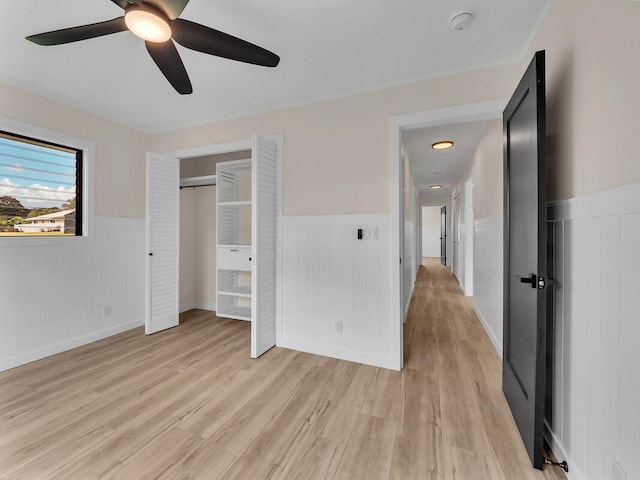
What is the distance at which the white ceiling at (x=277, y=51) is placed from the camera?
1.58 metres

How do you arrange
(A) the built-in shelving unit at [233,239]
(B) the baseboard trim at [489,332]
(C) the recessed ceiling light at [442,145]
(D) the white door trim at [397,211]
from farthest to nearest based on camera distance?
(C) the recessed ceiling light at [442,145] < (A) the built-in shelving unit at [233,239] < (B) the baseboard trim at [489,332] < (D) the white door trim at [397,211]

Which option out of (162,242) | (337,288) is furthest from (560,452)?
(162,242)

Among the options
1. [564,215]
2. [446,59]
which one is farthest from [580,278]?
[446,59]

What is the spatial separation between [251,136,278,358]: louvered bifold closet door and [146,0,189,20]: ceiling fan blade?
123 centimetres

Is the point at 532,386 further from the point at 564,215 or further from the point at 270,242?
the point at 270,242

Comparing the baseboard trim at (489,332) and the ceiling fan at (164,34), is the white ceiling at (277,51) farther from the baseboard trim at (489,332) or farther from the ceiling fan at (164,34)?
the baseboard trim at (489,332)

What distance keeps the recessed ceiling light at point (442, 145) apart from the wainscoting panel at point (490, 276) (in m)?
1.15

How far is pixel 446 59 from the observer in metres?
2.04

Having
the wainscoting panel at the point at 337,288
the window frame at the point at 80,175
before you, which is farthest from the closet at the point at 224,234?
the window frame at the point at 80,175

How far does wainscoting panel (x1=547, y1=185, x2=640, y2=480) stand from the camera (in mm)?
919

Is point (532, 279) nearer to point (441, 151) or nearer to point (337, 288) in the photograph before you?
point (337, 288)

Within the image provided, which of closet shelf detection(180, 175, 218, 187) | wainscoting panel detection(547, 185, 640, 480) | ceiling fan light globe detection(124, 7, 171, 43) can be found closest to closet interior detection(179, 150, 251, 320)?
closet shelf detection(180, 175, 218, 187)

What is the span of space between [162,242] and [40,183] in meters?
1.16

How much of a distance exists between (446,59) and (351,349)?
8.13 ft
